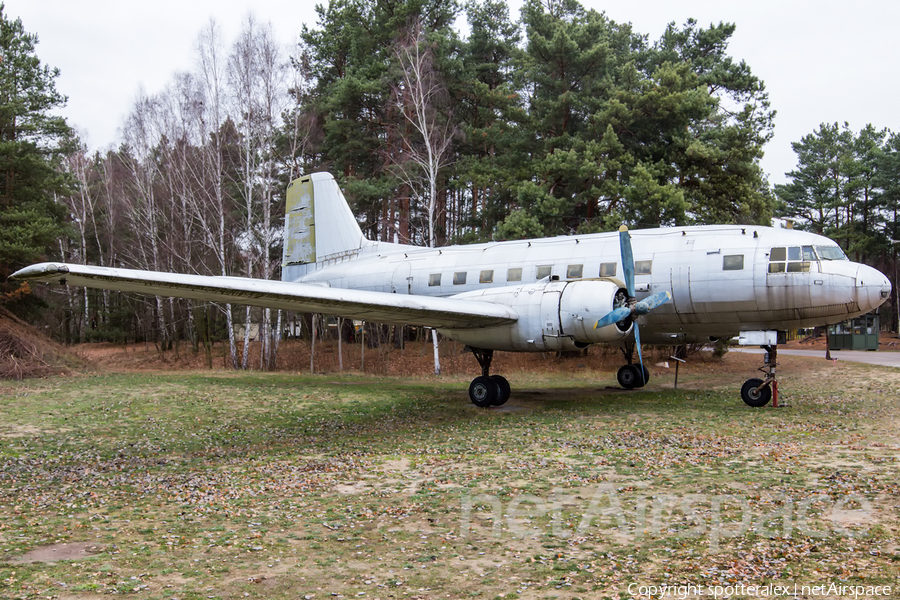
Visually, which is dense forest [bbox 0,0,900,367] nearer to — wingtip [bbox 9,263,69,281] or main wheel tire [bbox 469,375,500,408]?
main wheel tire [bbox 469,375,500,408]

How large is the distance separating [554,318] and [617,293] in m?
1.70

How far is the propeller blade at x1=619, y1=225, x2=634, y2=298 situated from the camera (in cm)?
1420

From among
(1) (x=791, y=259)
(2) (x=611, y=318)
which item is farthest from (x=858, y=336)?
(2) (x=611, y=318)

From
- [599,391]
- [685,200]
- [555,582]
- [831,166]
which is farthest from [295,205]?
[831,166]

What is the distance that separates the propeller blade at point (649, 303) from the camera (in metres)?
13.6

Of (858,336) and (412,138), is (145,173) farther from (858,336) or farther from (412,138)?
(858,336)

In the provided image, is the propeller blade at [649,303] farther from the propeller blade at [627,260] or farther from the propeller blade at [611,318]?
the propeller blade at [627,260]

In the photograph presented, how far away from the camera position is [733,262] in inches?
576

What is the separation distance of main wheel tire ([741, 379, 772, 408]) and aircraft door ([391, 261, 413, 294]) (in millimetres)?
8988

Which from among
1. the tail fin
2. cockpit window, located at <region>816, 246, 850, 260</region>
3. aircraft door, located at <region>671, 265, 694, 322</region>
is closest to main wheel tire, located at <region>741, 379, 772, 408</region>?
aircraft door, located at <region>671, 265, 694, 322</region>

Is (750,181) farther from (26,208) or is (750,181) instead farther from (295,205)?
(26,208)

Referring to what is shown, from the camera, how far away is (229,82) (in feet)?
93.8

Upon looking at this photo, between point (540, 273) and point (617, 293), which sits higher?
point (540, 273)

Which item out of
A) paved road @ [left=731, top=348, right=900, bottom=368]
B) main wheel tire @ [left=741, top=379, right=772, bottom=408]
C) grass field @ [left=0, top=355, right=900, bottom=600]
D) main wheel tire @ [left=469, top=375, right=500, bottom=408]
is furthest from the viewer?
paved road @ [left=731, top=348, right=900, bottom=368]
